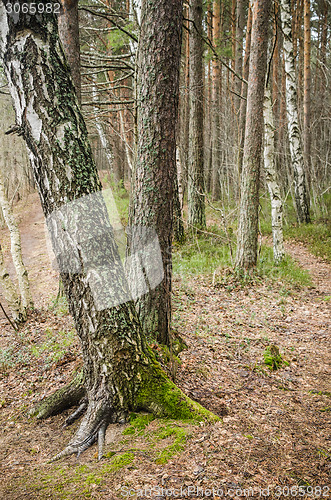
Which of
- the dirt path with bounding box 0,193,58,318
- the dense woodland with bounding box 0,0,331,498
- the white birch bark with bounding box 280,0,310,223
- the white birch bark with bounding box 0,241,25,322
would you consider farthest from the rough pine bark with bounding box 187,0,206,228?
the white birch bark with bounding box 0,241,25,322

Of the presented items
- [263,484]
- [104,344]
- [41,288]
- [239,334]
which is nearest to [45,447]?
[104,344]

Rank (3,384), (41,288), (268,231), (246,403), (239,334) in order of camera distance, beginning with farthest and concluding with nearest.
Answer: (268,231)
(41,288)
(239,334)
(3,384)
(246,403)

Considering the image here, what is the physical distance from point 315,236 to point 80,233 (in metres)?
10.6

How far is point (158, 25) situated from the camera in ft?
10.2

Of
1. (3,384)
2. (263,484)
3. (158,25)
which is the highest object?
(158,25)

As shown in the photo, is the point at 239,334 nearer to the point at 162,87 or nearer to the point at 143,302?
the point at 143,302

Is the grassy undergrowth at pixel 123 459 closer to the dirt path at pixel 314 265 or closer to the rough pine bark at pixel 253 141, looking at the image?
the rough pine bark at pixel 253 141

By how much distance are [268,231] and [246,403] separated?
9.66 m

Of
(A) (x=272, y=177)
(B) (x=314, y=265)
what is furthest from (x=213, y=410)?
(B) (x=314, y=265)

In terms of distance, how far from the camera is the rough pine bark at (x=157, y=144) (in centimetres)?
314

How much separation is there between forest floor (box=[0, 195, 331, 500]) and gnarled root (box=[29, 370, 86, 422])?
9cm

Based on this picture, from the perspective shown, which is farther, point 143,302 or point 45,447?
point 143,302

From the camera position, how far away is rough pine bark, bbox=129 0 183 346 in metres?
3.14

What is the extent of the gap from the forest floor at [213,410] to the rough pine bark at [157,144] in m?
1.02
